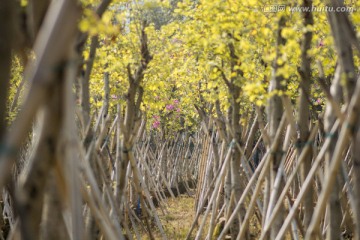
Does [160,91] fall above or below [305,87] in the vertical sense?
above

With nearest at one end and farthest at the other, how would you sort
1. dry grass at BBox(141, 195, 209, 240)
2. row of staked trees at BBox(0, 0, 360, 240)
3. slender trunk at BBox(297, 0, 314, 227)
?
row of staked trees at BBox(0, 0, 360, 240) → slender trunk at BBox(297, 0, 314, 227) → dry grass at BBox(141, 195, 209, 240)

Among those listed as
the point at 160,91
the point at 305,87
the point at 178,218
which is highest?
the point at 160,91

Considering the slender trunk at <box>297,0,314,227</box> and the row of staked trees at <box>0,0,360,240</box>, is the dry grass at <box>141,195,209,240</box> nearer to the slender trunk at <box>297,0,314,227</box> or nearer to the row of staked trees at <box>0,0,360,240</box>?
the row of staked trees at <box>0,0,360,240</box>

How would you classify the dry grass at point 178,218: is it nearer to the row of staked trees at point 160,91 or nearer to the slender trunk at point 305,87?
the row of staked trees at point 160,91

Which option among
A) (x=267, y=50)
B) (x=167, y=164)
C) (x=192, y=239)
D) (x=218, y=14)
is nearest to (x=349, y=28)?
(x=267, y=50)

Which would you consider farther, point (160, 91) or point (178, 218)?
point (178, 218)

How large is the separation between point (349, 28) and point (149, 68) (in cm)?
432

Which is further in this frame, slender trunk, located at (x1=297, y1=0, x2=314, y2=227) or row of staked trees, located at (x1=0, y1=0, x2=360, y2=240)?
slender trunk, located at (x1=297, y1=0, x2=314, y2=227)

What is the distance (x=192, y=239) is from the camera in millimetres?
10359

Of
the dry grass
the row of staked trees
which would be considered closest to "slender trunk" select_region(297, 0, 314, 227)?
the row of staked trees

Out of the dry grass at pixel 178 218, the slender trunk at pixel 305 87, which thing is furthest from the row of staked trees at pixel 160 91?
the dry grass at pixel 178 218

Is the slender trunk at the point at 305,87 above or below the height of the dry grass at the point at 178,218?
above

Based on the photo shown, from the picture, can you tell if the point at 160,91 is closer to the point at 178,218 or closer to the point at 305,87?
the point at 178,218


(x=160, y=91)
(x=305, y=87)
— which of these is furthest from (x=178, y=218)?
(x=305, y=87)
